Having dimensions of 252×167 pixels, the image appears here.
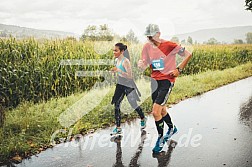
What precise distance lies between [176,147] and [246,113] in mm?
3223

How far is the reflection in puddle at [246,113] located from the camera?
6.42 meters

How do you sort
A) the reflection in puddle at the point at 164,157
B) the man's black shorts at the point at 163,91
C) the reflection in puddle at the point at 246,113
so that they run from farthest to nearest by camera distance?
1. the reflection in puddle at the point at 246,113
2. the man's black shorts at the point at 163,91
3. the reflection in puddle at the point at 164,157

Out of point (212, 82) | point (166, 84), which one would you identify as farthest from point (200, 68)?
point (166, 84)

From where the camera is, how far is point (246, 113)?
721 cm

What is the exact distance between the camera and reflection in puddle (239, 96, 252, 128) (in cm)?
642

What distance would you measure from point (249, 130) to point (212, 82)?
24.4 ft

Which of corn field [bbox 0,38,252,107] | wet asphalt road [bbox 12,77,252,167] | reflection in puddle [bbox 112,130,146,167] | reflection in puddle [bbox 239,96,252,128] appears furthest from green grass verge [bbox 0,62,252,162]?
reflection in puddle [bbox 239,96,252,128]

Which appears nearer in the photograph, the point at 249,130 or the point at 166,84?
the point at 166,84

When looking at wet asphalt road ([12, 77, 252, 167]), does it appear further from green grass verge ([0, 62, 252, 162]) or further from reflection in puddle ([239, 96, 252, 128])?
green grass verge ([0, 62, 252, 162])

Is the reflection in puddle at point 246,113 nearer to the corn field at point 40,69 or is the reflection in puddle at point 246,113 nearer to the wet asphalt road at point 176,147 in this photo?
the wet asphalt road at point 176,147

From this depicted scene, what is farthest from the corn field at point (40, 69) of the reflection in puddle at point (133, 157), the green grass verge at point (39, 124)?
the reflection in puddle at point (133, 157)

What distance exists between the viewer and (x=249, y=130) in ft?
18.7

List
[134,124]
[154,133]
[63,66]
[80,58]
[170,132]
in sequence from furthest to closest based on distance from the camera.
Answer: [80,58] → [63,66] → [134,124] → [154,133] → [170,132]

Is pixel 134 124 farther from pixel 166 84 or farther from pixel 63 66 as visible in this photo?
pixel 63 66
